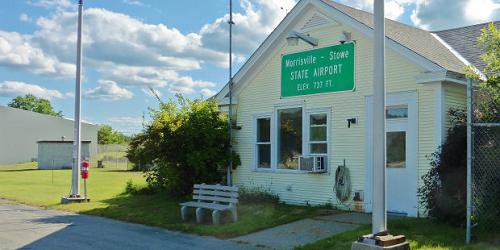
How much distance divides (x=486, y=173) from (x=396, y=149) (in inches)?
133

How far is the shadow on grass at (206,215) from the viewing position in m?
11.1

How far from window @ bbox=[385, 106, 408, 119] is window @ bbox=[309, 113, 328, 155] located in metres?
1.90

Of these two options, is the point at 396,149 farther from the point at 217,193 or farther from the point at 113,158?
the point at 113,158

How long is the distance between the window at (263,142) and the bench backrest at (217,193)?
3.33m

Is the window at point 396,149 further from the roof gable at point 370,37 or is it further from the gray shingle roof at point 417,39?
the gray shingle roof at point 417,39

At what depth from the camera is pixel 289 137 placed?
1522 centimetres

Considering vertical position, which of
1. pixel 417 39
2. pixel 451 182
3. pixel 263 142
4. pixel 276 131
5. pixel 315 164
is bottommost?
pixel 451 182

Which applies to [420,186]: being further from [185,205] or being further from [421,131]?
[185,205]

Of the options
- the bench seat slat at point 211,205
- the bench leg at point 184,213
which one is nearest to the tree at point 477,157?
the bench seat slat at point 211,205

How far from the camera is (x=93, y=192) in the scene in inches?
787

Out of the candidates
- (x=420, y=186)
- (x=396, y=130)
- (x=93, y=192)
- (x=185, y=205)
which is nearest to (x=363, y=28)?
(x=396, y=130)

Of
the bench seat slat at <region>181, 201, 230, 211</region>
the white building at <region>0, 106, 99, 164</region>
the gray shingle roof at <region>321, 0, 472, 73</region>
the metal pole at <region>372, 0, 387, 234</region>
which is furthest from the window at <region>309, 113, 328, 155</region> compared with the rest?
the white building at <region>0, 106, 99, 164</region>

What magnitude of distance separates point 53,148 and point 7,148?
15.7 m

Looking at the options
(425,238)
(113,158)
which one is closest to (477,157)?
(425,238)
